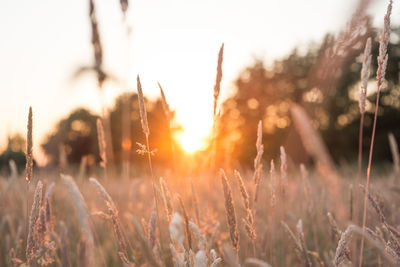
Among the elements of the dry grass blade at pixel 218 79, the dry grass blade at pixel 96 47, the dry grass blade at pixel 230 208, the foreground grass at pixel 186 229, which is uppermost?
the dry grass blade at pixel 96 47

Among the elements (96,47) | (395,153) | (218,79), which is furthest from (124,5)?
(395,153)

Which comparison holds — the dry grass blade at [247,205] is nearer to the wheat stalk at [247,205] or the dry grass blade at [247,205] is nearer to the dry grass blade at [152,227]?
the wheat stalk at [247,205]

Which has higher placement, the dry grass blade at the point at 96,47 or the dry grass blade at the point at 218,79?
the dry grass blade at the point at 96,47

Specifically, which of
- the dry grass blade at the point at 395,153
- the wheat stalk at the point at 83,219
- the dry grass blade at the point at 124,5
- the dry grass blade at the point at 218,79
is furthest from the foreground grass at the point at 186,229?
the dry grass blade at the point at 124,5

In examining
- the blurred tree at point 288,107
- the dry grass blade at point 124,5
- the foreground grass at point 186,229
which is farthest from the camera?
the blurred tree at point 288,107

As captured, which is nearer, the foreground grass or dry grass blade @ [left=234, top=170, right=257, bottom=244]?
the foreground grass

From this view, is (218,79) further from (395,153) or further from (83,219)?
(395,153)

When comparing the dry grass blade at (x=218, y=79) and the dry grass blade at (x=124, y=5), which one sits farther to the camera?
the dry grass blade at (x=124, y=5)

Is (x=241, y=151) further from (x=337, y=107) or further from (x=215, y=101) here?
(x=215, y=101)

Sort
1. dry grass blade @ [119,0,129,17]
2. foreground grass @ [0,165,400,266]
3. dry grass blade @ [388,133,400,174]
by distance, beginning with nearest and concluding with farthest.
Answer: foreground grass @ [0,165,400,266], dry grass blade @ [119,0,129,17], dry grass blade @ [388,133,400,174]

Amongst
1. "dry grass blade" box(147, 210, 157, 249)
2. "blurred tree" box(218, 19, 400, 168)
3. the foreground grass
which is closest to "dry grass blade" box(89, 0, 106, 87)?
the foreground grass

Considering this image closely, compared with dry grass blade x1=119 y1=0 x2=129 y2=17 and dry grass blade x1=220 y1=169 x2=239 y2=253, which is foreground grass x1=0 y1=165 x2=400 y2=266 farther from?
dry grass blade x1=119 y1=0 x2=129 y2=17

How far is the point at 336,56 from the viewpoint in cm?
92

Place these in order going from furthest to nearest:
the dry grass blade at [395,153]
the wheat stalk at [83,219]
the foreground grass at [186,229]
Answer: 1. the dry grass blade at [395,153]
2. the foreground grass at [186,229]
3. the wheat stalk at [83,219]
